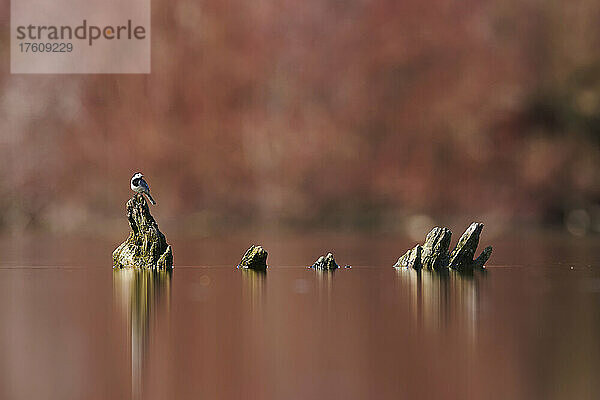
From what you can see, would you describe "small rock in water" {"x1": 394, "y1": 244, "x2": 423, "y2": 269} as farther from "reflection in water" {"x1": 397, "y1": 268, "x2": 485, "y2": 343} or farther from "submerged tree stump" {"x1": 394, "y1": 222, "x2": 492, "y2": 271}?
"reflection in water" {"x1": 397, "y1": 268, "x2": 485, "y2": 343}

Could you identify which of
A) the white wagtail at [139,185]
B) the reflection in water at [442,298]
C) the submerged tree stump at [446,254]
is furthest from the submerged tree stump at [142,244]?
the submerged tree stump at [446,254]

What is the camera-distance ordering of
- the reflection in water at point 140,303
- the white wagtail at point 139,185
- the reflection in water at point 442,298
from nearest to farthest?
the reflection in water at point 140,303 → the reflection in water at point 442,298 → the white wagtail at point 139,185

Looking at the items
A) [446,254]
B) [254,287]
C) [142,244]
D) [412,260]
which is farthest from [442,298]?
[142,244]

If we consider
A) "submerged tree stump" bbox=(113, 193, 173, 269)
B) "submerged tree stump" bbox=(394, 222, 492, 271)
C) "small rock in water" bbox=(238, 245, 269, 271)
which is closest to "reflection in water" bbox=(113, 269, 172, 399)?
"submerged tree stump" bbox=(113, 193, 173, 269)

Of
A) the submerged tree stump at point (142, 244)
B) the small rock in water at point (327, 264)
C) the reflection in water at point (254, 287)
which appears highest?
the submerged tree stump at point (142, 244)

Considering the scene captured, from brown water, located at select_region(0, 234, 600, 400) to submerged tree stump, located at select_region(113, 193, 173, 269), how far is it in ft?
11.4

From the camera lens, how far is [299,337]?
22.4m

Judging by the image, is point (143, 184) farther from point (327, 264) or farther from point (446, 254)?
point (446, 254)

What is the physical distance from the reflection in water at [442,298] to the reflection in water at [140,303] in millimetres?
6461

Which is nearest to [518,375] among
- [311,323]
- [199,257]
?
[311,323]

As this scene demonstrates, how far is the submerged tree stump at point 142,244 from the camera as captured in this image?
43.0 m

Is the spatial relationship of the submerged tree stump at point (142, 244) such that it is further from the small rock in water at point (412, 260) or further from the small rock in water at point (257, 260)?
the small rock in water at point (412, 260)

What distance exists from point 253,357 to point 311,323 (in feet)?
17.9

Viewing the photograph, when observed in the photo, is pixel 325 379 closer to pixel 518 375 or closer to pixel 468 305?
pixel 518 375
